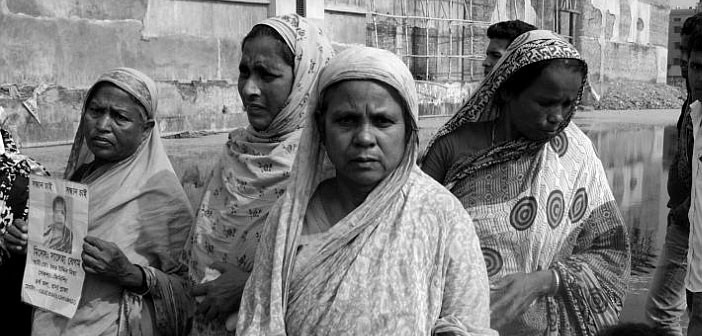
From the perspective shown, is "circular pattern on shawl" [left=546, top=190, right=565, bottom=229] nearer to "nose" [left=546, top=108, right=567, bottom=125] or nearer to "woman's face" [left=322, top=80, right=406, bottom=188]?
"nose" [left=546, top=108, right=567, bottom=125]

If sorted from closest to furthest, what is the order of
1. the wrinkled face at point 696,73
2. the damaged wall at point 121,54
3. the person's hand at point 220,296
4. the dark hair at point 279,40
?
the person's hand at point 220,296 < the dark hair at point 279,40 < the wrinkled face at point 696,73 < the damaged wall at point 121,54

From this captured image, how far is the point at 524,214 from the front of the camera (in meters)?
2.47

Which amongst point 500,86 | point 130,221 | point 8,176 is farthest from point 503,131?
point 8,176

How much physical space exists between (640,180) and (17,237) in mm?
9053

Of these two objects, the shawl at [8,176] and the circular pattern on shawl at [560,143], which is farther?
the shawl at [8,176]

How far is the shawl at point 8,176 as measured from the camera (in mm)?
2799

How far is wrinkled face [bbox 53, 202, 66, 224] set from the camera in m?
2.40

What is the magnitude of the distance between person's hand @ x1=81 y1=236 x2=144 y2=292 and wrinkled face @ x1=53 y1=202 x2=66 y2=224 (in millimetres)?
99

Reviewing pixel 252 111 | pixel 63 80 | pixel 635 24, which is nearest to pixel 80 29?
pixel 63 80

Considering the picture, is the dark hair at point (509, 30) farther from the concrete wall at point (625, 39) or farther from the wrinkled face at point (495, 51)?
the concrete wall at point (625, 39)

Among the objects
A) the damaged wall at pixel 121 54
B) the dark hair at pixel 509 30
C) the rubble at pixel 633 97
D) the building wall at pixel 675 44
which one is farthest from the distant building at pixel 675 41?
the dark hair at pixel 509 30

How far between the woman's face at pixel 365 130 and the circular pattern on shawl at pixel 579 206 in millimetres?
883

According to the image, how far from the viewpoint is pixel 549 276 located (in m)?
2.40

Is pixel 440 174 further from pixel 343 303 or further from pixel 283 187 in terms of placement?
pixel 343 303
